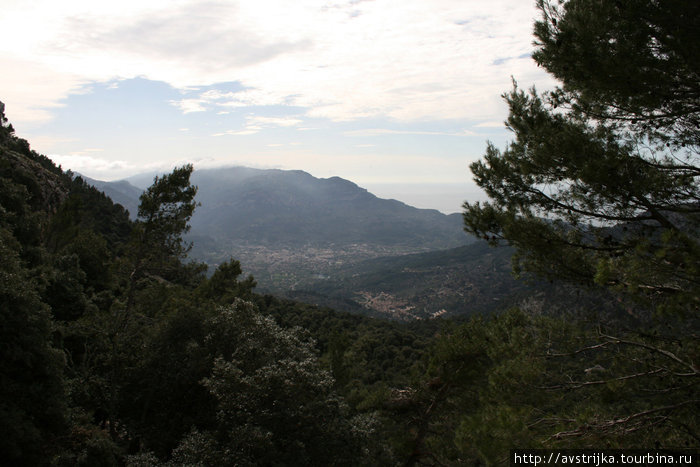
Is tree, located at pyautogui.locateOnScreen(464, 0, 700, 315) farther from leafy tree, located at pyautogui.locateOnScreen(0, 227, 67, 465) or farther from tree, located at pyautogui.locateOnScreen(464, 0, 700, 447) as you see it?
leafy tree, located at pyautogui.locateOnScreen(0, 227, 67, 465)

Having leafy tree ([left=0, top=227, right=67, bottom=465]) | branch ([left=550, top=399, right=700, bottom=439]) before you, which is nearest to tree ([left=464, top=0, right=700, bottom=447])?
branch ([left=550, top=399, right=700, bottom=439])

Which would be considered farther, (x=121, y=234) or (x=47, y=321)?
(x=121, y=234)

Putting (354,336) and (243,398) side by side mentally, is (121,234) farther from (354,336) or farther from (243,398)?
(243,398)

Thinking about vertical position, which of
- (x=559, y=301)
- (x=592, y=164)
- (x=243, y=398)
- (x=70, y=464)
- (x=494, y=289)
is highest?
(x=592, y=164)

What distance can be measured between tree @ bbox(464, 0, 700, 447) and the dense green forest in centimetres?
A: 2

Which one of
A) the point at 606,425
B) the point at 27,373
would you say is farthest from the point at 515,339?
the point at 27,373

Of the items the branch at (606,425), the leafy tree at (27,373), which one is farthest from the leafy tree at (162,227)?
the branch at (606,425)

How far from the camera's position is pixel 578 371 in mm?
5199

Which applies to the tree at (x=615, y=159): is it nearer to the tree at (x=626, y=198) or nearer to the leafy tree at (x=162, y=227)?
the tree at (x=626, y=198)

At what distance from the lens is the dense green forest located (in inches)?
171

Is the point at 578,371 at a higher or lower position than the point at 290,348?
higher

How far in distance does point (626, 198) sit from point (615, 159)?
2.01 feet

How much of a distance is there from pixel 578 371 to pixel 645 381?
0.77 metres

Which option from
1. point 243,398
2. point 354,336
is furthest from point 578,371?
point 354,336
